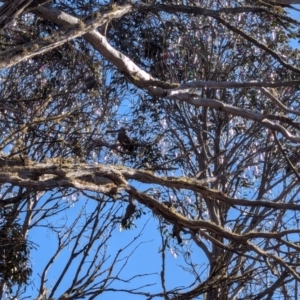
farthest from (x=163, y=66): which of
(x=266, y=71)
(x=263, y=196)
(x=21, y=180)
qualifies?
(x=21, y=180)

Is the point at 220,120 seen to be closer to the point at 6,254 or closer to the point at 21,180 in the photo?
the point at 6,254

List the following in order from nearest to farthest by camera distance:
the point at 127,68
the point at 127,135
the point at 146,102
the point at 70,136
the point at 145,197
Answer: the point at 145,197, the point at 127,68, the point at 70,136, the point at 127,135, the point at 146,102

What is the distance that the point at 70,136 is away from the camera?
7.60 meters

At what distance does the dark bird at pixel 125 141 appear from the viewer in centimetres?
881

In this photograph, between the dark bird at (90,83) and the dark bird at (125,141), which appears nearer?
the dark bird at (90,83)

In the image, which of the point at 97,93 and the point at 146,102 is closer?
the point at 97,93

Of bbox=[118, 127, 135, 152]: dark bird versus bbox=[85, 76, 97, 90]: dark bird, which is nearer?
bbox=[85, 76, 97, 90]: dark bird

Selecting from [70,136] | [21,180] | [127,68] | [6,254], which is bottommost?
[21,180]

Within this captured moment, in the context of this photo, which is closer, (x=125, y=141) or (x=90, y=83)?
(x=90, y=83)

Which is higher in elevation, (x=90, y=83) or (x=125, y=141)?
(x=90, y=83)

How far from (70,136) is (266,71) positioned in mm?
3587

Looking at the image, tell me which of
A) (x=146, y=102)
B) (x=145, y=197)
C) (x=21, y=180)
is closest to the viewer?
(x=21, y=180)

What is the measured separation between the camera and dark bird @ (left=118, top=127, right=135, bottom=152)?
8.81 metres

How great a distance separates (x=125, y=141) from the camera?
29.5ft
